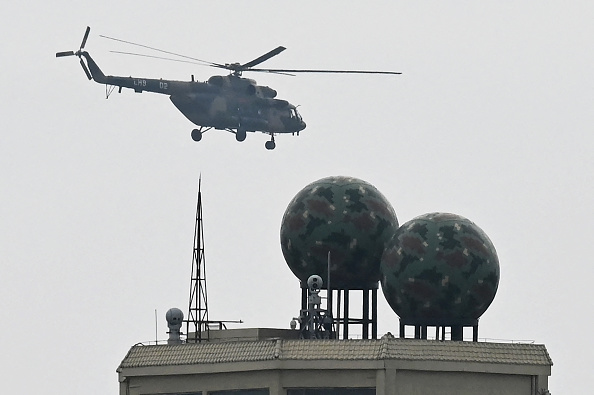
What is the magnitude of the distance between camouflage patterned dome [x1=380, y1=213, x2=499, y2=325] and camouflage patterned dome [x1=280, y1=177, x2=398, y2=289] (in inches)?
89.1

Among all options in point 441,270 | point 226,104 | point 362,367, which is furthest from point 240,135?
point 362,367

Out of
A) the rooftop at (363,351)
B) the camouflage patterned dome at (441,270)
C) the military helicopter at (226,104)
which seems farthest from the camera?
the military helicopter at (226,104)

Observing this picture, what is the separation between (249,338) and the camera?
187ft

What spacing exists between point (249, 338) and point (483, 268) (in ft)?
27.2

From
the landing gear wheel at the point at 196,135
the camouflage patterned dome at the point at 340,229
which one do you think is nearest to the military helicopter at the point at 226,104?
the landing gear wheel at the point at 196,135

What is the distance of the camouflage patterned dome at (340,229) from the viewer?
5869 centimetres

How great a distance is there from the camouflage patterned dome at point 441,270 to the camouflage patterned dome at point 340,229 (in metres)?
2.26

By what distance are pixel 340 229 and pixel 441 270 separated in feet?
15.4

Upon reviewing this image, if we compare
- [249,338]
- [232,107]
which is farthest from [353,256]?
[232,107]

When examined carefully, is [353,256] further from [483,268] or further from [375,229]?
[483,268]

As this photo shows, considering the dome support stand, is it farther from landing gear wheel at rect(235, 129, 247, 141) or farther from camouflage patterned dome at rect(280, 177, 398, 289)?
landing gear wheel at rect(235, 129, 247, 141)

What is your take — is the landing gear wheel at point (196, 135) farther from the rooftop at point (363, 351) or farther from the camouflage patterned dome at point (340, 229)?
the rooftop at point (363, 351)

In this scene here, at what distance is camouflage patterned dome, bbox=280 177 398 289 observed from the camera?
58.7 meters

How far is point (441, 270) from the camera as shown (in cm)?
5547
